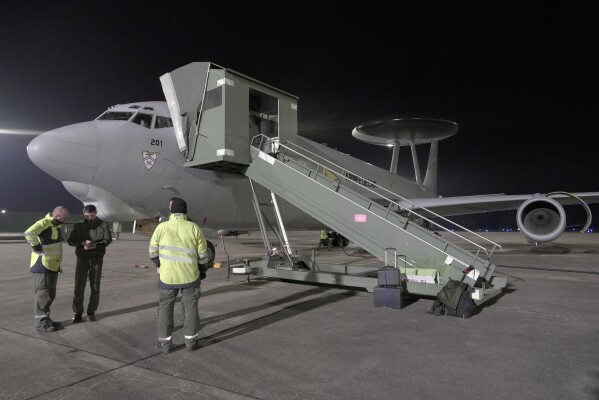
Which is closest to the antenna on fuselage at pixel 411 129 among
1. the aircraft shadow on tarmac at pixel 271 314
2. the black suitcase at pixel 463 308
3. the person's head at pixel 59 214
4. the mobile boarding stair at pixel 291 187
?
the mobile boarding stair at pixel 291 187

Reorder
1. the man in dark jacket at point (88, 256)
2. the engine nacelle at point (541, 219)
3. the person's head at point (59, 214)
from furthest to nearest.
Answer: the engine nacelle at point (541, 219), the man in dark jacket at point (88, 256), the person's head at point (59, 214)

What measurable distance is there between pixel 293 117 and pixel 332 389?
7.90 meters

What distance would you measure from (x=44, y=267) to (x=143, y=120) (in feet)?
14.7

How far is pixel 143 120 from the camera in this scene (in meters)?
8.49

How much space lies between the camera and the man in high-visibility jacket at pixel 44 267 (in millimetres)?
4875

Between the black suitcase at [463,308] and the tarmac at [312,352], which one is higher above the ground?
the black suitcase at [463,308]

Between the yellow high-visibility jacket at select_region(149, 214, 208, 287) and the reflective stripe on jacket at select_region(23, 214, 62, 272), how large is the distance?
180 centimetres

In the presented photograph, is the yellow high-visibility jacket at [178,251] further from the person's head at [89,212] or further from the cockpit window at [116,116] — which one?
the cockpit window at [116,116]

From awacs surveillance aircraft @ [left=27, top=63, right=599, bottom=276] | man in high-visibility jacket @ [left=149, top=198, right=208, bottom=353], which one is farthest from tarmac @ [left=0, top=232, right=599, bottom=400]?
awacs surveillance aircraft @ [left=27, top=63, right=599, bottom=276]

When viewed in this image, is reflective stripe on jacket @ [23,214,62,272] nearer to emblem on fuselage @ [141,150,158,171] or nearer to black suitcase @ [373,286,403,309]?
emblem on fuselage @ [141,150,158,171]

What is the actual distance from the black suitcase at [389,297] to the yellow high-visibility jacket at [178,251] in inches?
126

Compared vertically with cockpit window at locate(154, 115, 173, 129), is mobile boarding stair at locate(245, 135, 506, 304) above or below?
below

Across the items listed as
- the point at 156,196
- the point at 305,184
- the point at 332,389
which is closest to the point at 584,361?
the point at 332,389

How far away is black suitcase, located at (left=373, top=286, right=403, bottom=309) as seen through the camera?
610 centimetres
